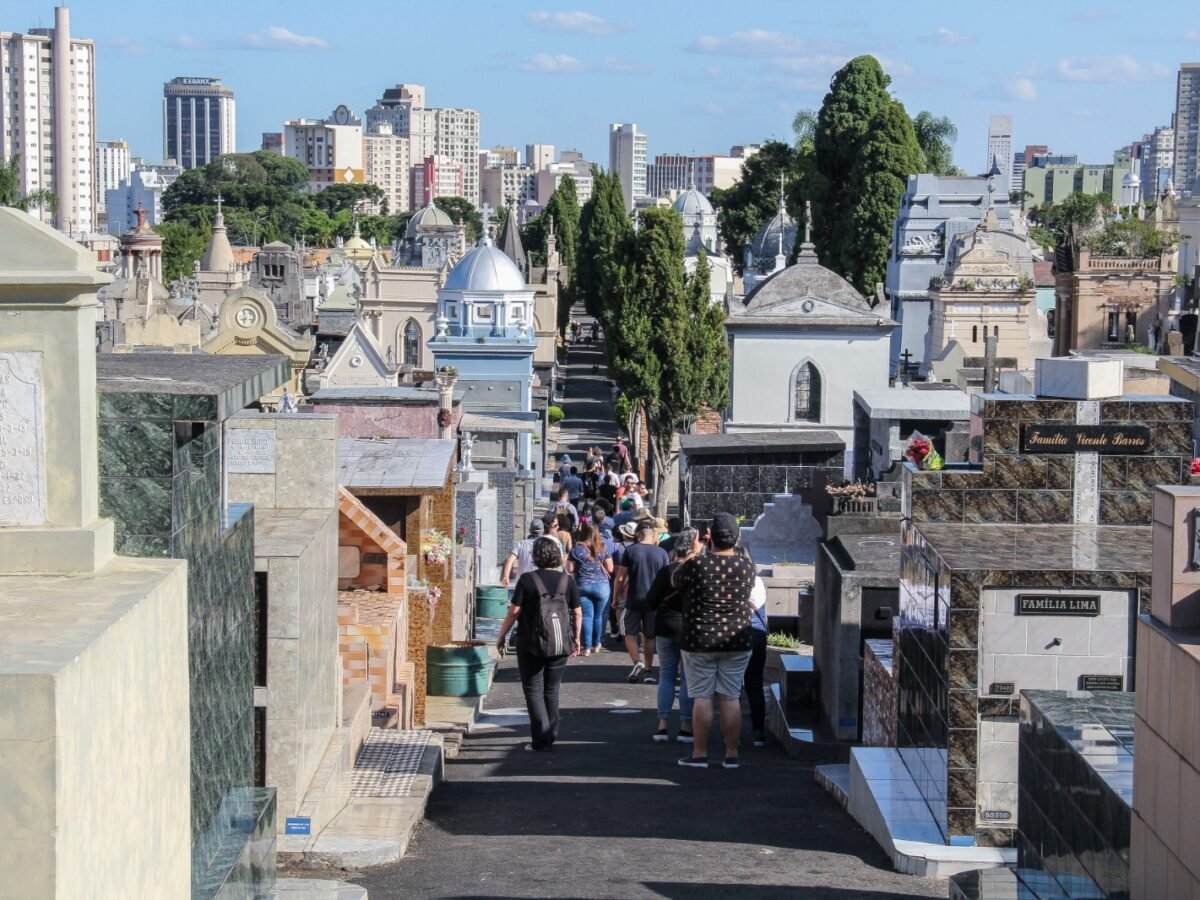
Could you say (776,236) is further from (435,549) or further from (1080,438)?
(1080,438)

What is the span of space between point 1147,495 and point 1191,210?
87.6 meters

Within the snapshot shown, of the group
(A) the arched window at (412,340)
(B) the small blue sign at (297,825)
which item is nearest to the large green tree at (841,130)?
(A) the arched window at (412,340)

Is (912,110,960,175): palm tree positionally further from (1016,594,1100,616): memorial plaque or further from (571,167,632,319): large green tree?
(1016,594,1100,616): memorial plaque

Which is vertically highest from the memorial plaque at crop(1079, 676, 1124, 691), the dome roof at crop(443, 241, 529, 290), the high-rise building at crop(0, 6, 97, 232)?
the high-rise building at crop(0, 6, 97, 232)

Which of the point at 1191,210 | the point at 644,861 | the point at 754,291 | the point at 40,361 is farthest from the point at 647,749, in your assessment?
the point at 1191,210

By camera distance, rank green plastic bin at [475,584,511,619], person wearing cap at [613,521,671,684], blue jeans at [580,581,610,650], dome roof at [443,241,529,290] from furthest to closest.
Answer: dome roof at [443,241,529,290] → green plastic bin at [475,584,511,619] → blue jeans at [580,581,610,650] → person wearing cap at [613,521,671,684]

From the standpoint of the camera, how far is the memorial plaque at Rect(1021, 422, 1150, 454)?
956 centimetres

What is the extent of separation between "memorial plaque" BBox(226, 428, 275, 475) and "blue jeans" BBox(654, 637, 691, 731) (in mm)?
2997

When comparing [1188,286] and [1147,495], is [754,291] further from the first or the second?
[1188,286]

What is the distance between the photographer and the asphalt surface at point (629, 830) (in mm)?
8125

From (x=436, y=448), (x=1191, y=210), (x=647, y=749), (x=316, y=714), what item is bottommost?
(x=647, y=749)

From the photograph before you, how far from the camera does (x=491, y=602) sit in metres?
18.5

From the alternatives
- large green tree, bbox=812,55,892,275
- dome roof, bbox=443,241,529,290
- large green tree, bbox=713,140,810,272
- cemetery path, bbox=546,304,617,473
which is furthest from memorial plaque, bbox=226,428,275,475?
large green tree, bbox=713,140,810,272

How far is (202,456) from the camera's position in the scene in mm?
6309
